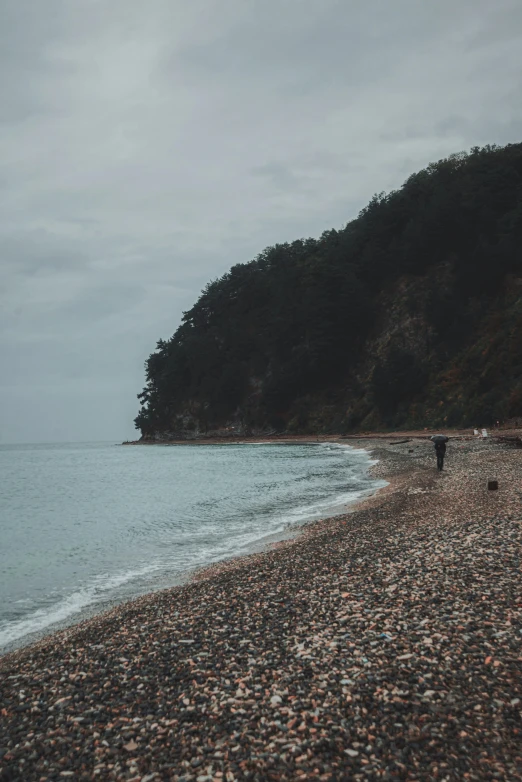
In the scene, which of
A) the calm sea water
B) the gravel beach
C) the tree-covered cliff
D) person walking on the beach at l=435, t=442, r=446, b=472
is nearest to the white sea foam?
the calm sea water

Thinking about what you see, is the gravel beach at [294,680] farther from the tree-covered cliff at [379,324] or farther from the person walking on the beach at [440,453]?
the tree-covered cliff at [379,324]

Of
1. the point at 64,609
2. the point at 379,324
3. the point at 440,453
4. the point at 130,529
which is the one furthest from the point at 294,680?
the point at 379,324

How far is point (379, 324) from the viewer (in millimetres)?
92688

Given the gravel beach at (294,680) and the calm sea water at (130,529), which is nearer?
the gravel beach at (294,680)

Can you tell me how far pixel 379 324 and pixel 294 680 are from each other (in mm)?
90296

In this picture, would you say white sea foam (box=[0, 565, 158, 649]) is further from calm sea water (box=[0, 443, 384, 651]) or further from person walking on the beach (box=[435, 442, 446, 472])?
person walking on the beach (box=[435, 442, 446, 472])

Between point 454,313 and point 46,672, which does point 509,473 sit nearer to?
point 46,672

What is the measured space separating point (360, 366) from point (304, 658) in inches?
3468

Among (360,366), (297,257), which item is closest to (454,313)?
(360,366)

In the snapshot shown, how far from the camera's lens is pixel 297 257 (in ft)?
385

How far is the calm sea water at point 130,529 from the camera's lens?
44.1 ft

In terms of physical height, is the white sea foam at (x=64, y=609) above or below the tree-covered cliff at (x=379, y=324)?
below

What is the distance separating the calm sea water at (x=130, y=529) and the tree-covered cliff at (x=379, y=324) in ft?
107

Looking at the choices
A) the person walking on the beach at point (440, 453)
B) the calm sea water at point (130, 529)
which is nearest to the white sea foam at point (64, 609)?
the calm sea water at point (130, 529)
